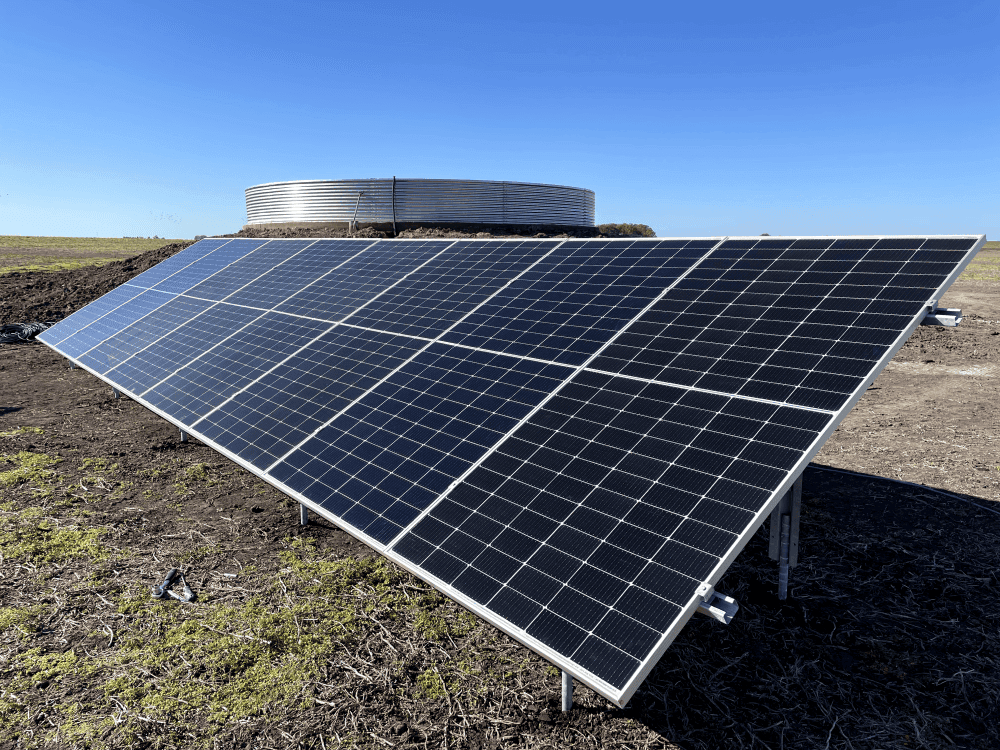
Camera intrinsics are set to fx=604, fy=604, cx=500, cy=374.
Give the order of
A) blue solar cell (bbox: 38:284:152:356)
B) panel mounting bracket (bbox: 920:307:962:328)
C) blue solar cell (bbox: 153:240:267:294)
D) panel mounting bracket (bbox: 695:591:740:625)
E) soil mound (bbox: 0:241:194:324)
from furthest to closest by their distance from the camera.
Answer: soil mound (bbox: 0:241:194:324) → blue solar cell (bbox: 153:240:267:294) → blue solar cell (bbox: 38:284:152:356) → panel mounting bracket (bbox: 920:307:962:328) → panel mounting bracket (bbox: 695:591:740:625)

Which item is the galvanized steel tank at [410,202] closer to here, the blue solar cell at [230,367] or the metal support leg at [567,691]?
the blue solar cell at [230,367]

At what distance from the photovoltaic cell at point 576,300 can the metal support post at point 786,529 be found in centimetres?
330

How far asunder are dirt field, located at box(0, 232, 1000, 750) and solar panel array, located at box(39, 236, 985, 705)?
5.10 feet

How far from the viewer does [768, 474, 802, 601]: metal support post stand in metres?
7.66

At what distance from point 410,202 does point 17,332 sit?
72.9 ft

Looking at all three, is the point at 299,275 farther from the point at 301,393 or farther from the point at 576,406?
the point at 576,406

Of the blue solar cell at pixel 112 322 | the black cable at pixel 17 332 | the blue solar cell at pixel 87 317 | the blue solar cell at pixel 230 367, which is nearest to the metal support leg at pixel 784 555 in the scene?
the blue solar cell at pixel 230 367

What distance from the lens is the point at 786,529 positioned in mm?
7898

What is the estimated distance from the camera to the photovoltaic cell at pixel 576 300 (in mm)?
9719

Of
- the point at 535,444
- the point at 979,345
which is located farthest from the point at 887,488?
the point at 979,345

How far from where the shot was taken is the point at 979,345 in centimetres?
2612

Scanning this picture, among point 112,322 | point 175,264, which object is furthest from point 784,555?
point 175,264

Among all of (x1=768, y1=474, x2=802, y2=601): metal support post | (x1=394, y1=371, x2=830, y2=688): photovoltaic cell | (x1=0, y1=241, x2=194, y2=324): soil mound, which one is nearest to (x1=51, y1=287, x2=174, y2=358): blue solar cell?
Answer: (x1=0, y1=241, x2=194, y2=324): soil mound

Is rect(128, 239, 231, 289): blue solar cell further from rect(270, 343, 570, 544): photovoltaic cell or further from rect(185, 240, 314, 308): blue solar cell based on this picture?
rect(270, 343, 570, 544): photovoltaic cell
